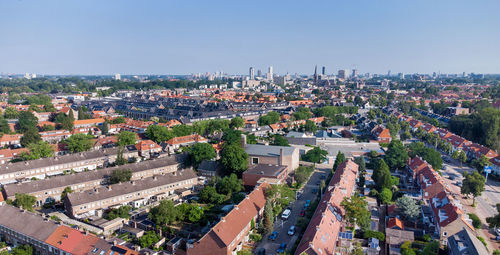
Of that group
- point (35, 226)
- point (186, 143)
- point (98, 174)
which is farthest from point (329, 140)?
point (35, 226)

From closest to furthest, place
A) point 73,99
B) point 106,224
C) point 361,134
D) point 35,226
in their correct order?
1. point 35,226
2. point 106,224
3. point 361,134
4. point 73,99

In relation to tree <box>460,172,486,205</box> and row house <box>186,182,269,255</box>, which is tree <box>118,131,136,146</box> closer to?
row house <box>186,182,269,255</box>

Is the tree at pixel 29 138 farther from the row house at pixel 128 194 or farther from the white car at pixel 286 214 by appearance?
the white car at pixel 286 214

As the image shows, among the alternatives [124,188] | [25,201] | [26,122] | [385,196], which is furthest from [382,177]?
[26,122]

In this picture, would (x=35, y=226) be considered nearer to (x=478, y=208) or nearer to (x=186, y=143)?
(x=186, y=143)

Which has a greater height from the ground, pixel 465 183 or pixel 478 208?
pixel 465 183

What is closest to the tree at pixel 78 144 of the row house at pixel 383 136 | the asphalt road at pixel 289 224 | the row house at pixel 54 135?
the row house at pixel 54 135
